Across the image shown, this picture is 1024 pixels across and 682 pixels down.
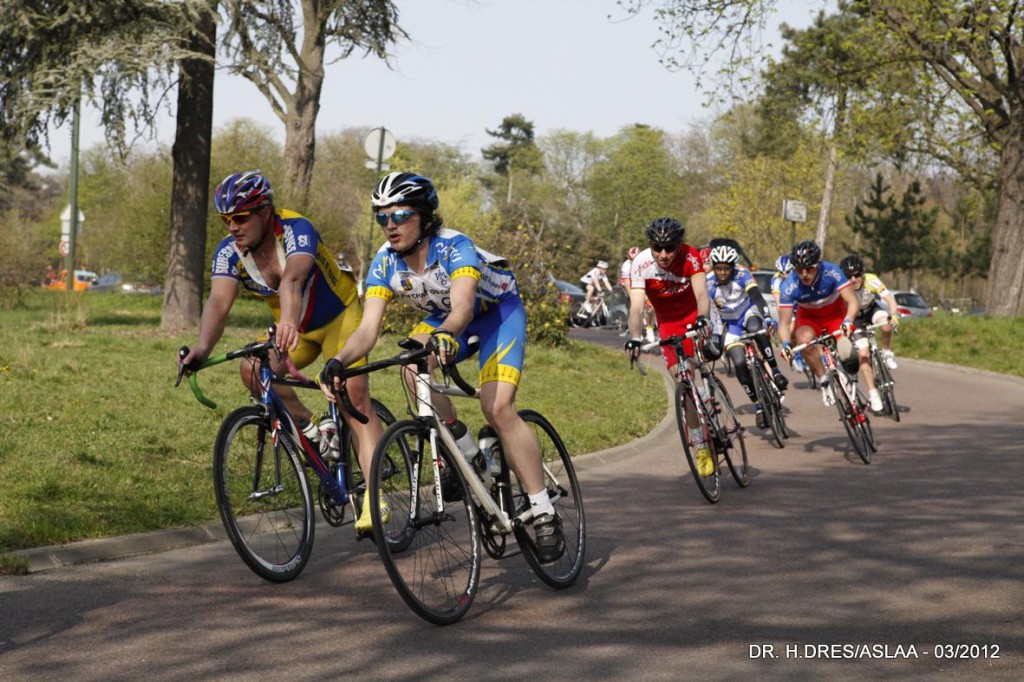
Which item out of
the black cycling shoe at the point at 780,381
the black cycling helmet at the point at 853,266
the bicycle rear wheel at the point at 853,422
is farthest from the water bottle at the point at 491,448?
the black cycling helmet at the point at 853,266

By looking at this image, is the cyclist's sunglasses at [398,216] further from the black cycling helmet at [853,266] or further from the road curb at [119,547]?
the black cycling helmet at [853,266]

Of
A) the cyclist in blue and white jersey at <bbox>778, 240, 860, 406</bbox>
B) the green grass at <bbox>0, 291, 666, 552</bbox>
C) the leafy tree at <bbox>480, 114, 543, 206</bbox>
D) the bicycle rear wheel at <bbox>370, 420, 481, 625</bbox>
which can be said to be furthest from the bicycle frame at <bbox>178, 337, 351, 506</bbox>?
the leafy tree at <bbox>480, 114, 543, 206</bbox>

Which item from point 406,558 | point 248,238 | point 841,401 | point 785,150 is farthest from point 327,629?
point 785,150

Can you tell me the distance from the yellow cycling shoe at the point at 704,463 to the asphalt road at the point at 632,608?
264 millimetres

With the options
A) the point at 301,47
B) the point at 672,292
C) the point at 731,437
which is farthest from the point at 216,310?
the point at 301,47

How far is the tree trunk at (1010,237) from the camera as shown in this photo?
32094 millimetres

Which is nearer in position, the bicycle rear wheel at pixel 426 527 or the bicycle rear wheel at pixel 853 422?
the bicycle rear wheel at pixel 426 527

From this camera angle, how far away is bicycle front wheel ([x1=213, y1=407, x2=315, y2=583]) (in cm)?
673

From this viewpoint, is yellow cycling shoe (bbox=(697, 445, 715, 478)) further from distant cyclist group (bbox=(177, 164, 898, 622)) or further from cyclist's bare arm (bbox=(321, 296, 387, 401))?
cyclist's bare arm (bbox=(321, 296, 387, 401))

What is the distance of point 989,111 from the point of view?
33.0 meters

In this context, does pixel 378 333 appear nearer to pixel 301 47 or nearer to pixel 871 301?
pixel 871 301

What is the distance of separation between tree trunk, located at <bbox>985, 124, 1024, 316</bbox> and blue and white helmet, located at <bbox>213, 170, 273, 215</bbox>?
27.9 metres

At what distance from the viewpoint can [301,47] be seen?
30.7 m

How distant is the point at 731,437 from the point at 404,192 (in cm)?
467
